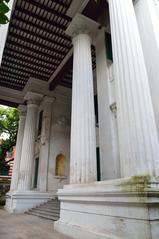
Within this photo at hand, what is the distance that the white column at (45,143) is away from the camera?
1345 cm

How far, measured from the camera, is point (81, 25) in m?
8.86

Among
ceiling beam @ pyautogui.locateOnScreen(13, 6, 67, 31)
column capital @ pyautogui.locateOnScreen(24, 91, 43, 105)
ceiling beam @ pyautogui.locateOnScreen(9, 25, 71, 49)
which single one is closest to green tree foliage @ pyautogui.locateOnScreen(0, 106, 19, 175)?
column capital @ pyautogui.locateOnScreen(24, 91, 43, 105)

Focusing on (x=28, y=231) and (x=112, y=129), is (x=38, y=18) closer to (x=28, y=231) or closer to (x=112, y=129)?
(x=112, y=129)

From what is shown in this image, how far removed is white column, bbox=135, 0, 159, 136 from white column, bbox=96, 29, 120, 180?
233 cm

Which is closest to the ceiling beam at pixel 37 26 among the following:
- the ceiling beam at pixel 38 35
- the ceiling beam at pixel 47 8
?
the ceiling beam at pixel 38 35

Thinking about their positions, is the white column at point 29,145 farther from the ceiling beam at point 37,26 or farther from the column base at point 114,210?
the column base at point 114,210

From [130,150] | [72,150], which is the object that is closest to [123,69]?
[130,150]

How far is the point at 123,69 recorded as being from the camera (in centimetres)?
515

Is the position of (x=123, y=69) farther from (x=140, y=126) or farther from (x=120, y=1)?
(x=120, y=1)

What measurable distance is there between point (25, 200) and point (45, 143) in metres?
4.07

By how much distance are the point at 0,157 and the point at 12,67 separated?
11.7 metres

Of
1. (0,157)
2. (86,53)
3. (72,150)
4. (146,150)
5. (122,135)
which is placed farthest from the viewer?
(0,157)

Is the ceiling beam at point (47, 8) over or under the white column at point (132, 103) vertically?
over

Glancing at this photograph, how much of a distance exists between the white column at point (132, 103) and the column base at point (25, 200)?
31.1ft
